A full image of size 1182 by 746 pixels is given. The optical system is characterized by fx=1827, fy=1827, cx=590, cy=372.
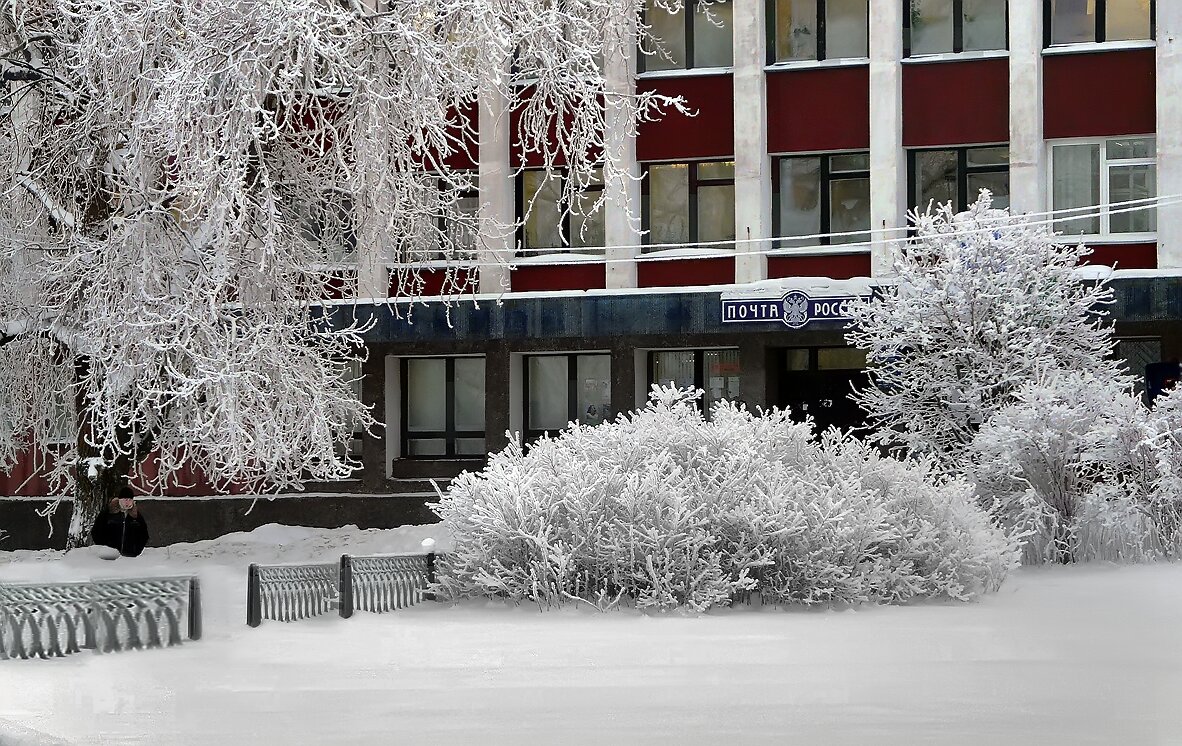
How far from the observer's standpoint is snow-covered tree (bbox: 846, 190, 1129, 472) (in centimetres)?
2333

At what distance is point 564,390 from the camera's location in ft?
114

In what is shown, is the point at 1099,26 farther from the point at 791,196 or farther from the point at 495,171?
the point at 495,171

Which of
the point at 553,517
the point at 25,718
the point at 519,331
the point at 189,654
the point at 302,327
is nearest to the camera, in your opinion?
the point at 25,718

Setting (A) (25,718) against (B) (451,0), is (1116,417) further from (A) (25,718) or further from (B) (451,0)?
(A) (25,718)

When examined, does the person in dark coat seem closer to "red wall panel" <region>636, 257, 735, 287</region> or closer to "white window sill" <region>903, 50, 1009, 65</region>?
"red wall panel" <region>636, 257, 735, 287</region>

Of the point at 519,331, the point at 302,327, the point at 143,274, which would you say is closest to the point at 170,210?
the point at 143,274

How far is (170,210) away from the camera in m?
18.6

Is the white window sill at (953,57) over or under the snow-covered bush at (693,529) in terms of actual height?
over

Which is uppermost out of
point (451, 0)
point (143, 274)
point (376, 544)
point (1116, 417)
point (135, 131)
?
point (451, 0)

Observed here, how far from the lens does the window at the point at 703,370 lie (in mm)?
33750

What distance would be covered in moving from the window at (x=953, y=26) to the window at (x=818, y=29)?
811mm

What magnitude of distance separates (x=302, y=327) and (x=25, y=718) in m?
10.5

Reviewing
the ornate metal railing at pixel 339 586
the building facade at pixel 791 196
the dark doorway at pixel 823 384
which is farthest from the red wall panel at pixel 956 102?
the ornate metal railing at pixel 339 586

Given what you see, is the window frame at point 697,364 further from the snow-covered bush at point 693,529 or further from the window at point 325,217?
the snow-covered bush at point 693,529
